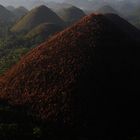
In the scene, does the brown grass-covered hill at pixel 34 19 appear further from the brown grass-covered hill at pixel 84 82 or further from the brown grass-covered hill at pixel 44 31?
the brown grass-covered hill at pixel 84 82

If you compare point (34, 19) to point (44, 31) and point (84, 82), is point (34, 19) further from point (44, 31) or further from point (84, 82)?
point (84, 82)

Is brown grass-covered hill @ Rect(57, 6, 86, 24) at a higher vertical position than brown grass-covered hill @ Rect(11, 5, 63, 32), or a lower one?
higher

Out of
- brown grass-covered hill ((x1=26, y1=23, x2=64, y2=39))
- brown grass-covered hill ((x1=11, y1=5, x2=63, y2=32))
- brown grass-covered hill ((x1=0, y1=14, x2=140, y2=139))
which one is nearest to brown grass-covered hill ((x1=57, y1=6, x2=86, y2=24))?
brown grass-covered hill ((x1=11, y1=5, x2=63, y2=32))

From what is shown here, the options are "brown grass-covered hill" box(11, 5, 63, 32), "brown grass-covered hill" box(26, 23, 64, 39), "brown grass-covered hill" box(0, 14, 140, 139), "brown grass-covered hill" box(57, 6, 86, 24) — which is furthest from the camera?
"brown grass-covered hill" box(57, 6, 86, 24)

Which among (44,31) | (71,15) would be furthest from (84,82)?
(71,15)

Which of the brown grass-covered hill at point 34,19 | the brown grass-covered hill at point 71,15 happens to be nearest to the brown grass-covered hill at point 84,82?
the brown grass-covered hill at point 34,19

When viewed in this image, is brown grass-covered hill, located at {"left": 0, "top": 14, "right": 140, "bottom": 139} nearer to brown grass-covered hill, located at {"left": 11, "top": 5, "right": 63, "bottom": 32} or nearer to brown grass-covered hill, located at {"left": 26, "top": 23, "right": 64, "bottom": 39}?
brown grass-covered hill, located at {"left": 26, "top": 23, "right": 64, "bottom": 39}

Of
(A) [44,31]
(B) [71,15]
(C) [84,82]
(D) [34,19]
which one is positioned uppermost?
(B) [71,15]

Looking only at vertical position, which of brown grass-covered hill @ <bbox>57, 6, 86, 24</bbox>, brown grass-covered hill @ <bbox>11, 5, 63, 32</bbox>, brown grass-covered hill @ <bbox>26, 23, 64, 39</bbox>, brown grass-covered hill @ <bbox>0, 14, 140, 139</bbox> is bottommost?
brown grass-covered hill @ <bbox>0, 14, 140, 139</bbox>
